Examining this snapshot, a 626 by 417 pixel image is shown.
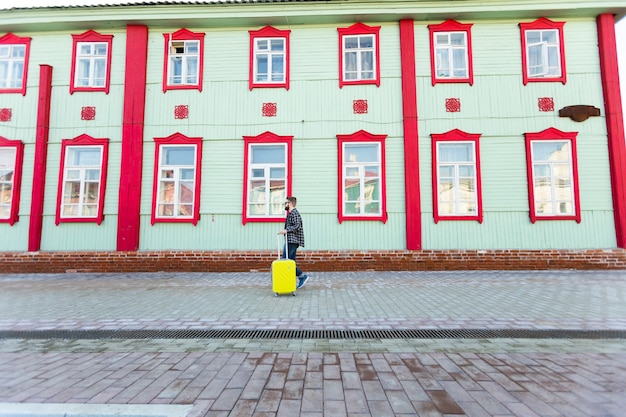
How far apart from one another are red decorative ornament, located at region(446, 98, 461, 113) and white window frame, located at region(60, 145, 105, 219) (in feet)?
37.5

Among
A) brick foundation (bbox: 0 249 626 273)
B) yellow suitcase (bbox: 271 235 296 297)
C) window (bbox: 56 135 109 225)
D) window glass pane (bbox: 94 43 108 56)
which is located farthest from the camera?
window glass pane (bbox: 94 43 108 56)

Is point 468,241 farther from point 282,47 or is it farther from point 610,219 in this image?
point 282,47

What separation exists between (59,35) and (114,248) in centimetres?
776

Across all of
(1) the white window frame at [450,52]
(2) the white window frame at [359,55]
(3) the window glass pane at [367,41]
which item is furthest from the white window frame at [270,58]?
(1) the white window frame at [450,52]

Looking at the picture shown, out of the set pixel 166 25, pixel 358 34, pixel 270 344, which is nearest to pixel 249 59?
pixel 166 25

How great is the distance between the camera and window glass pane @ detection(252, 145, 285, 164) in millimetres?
11078

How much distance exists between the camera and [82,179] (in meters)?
11.1

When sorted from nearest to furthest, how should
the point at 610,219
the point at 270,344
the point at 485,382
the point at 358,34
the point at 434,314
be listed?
1. the point at 485,382
2. the point at 270,344
3. the point at 434,314
4. the point at 610,219
5. the point at 358,34

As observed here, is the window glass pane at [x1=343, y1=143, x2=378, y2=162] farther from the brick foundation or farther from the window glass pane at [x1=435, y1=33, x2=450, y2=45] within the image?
the window glass pane at [x1=435, y1=33, x2=450, y2=45]

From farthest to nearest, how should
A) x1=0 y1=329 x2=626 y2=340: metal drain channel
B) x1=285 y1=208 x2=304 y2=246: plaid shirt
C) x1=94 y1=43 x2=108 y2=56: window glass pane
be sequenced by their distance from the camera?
1. x1=94 y1=43 x2=108 y2=56: window glass pane
2. x1=285 y1=208 x2=304 y2=246: plaid shirt
3. x1=0 y1=329 x2=626 y2=340: metal drain channel

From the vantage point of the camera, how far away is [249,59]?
37.4 ft

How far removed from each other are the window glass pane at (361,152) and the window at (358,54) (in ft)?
6.91

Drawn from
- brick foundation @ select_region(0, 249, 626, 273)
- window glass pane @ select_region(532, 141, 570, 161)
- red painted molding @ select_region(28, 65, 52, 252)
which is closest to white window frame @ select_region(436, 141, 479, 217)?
brick foundation @ select_region(0, 249, 626, 273)

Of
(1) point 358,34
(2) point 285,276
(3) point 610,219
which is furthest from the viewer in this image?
(1) point 358,34
